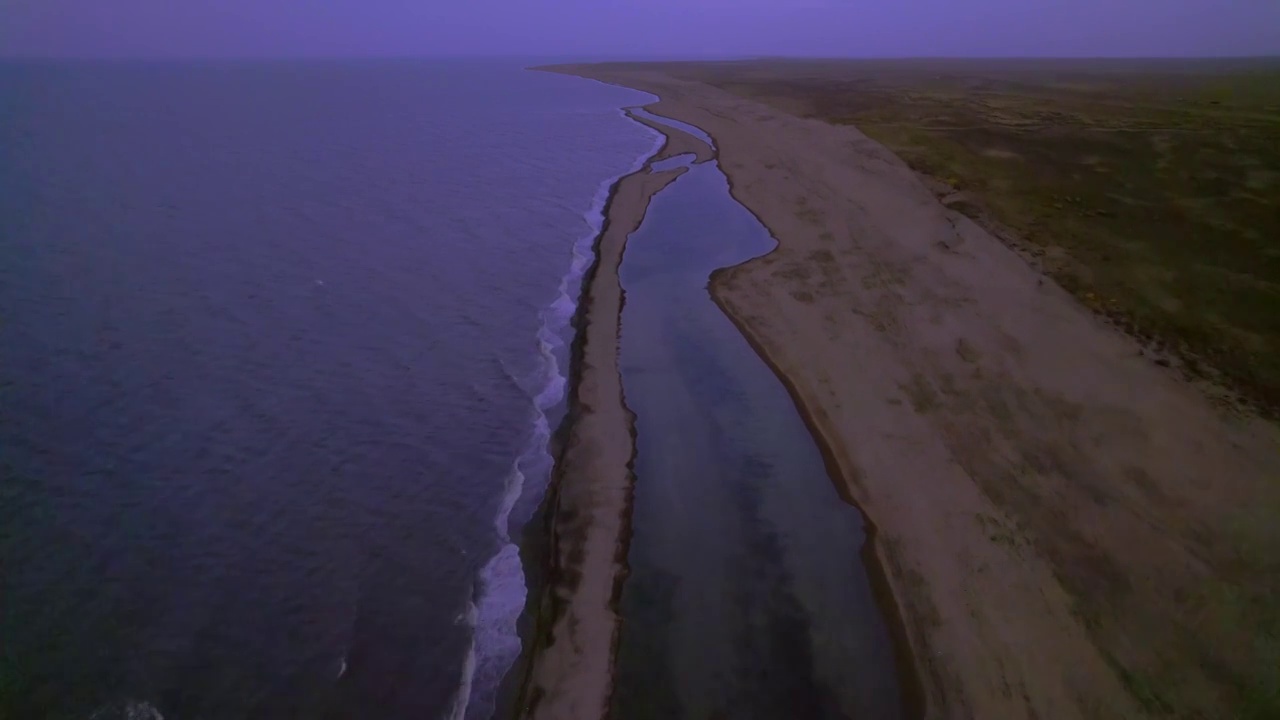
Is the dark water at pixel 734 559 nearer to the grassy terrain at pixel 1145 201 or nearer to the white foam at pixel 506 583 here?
the white foam at pixel 506 583

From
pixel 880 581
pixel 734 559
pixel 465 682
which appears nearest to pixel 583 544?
pixel 734 559

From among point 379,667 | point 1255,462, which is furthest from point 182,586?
point 1255,462

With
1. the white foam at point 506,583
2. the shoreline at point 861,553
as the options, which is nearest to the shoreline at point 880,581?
the shoreline at point 861,553

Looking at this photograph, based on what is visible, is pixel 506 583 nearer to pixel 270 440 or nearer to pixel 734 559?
pixel 734 559

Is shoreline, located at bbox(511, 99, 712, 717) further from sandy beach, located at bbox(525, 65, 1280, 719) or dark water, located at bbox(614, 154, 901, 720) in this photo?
dark water, located at bbox(614, 154, 901, 720)

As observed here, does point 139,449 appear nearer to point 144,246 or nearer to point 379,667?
point 379,667

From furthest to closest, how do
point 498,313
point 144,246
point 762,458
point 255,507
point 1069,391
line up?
point 144,246 → point 498,313 → point 1069,391 → point 762,458 → point 255,507

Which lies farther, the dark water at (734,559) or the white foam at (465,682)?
the dark water at (734,559)
